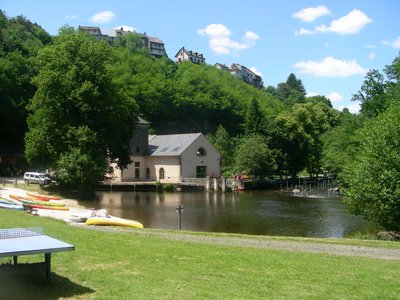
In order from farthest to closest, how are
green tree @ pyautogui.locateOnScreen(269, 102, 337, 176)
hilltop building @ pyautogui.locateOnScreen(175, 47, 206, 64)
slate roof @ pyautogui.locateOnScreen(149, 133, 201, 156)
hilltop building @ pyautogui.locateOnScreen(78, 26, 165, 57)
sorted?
hilltop building @ pyautogui.locateOnScreen(175, 47, 206, 64), hilltop building @ pyautogui.locateOnScreen(78, 26, 165, 57), green tree @ pyautogui.locateOnScreen(269, 102, 337, 176), slate roof @ pyautogui.locateOnScreen(149, 133, 201, 156)

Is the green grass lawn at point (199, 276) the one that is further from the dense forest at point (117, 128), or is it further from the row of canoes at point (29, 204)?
the row of canoes at point (29, 204)

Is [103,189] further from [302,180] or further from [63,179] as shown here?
Result: [302,180]

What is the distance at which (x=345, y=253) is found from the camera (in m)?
14.7

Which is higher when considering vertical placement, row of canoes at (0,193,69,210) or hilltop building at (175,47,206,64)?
hilltop building at (175,47,206,64)

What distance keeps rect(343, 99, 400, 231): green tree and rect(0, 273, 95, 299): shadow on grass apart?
19.4 meters

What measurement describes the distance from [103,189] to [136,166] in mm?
10778

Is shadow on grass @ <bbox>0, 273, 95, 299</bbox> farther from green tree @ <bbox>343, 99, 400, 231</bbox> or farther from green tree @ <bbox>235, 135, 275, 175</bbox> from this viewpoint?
green tree @ <bbox>235, 135, 275, 175</bbox>

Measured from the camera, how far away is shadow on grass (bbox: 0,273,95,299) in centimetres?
777

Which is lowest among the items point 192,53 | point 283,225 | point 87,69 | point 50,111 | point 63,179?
point 283,225

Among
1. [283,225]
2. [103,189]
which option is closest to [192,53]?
[103,189]

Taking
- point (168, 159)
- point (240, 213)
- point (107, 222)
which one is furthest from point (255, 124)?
point (107, 222)

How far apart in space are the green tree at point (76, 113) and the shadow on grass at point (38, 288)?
37724mm

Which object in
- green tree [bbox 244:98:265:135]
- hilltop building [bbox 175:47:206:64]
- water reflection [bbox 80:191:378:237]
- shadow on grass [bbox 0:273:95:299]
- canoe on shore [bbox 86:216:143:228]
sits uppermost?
hilltop building [bbox 175:47:206:64]

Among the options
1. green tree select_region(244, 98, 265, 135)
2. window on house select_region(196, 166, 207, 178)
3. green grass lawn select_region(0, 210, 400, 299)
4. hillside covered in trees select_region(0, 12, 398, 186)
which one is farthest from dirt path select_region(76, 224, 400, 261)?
green tree select_region(244, 98, 265, 135)
